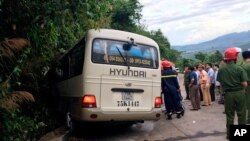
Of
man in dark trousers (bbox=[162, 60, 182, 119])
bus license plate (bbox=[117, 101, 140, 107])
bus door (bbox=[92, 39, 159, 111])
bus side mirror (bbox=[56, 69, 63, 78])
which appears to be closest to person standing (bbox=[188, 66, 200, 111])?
man in dark trousers (bbox=[162, 60, 182, 119])

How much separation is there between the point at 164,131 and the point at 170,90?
193 cm

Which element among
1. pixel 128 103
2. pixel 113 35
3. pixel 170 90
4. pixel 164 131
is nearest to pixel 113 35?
pixel 113 35

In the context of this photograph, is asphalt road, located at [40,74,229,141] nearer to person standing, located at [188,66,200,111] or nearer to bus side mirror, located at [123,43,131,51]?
person standing, located at [188,66,200,111]

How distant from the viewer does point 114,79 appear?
9609 mm

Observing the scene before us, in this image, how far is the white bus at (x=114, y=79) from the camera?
9.38 metres

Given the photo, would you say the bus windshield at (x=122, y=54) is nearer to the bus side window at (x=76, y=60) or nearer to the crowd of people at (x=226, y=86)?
the bus side window at (x=76, y=60)

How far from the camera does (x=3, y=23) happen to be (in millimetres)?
9094

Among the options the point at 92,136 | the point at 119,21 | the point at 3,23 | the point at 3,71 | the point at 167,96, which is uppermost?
the point at 119,21

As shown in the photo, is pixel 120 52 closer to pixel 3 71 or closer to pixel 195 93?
pixel 3 71

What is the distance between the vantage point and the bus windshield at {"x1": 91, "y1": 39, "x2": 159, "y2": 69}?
9586 mm

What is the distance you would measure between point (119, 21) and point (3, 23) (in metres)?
26.7

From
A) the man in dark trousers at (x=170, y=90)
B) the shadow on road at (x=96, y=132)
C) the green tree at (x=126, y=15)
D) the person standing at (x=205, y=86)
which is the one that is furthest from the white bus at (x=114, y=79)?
the green tree at (x=126, y=15)

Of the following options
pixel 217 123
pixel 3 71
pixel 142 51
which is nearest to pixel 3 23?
pixel 3 71

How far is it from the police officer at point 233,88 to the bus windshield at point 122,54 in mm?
2177
